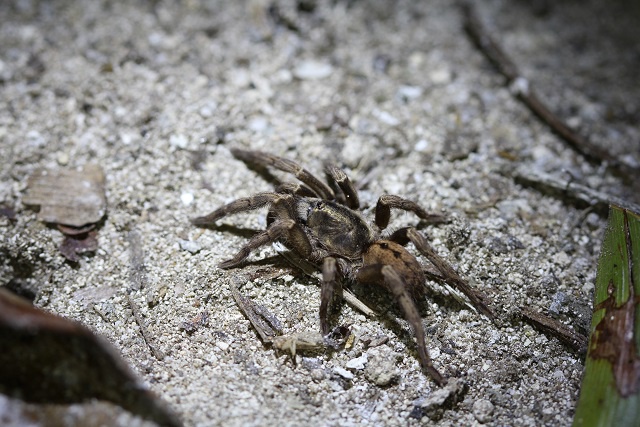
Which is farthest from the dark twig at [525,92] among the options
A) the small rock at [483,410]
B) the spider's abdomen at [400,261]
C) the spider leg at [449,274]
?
the small rock at [483,410]

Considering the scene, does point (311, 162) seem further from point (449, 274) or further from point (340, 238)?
point (449, 274)

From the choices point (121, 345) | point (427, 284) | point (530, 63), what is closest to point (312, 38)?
point (530, 63)

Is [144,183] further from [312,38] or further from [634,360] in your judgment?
[634,360]

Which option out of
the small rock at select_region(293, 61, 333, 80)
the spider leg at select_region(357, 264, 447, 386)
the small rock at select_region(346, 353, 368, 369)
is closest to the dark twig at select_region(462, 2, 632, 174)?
the small rock at select_region(293, 61, 333, 80)

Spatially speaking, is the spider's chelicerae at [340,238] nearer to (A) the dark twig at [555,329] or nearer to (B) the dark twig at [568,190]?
(A) the dark twig at [555,329]

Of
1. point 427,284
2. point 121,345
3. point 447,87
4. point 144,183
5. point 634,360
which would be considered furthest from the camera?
point 447,87

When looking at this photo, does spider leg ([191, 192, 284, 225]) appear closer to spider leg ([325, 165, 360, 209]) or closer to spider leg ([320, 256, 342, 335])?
spider leg ([325, 165, 360, 209])

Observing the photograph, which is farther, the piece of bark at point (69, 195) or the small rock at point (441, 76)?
the small rock at point (441, 76)
